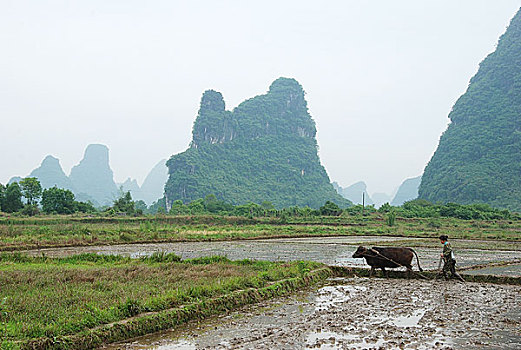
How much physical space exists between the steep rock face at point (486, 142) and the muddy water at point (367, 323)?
56124 millimetres

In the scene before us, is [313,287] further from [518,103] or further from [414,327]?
[518,103]

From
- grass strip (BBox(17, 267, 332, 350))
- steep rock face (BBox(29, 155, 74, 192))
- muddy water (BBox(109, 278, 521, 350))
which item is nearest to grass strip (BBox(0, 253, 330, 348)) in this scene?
grass strip (BBox(17, 267, 332, 350))

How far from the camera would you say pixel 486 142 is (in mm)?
70625

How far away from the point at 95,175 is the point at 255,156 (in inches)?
3990

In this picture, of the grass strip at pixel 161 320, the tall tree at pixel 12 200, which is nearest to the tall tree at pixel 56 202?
the tall tree at pixel 12 200

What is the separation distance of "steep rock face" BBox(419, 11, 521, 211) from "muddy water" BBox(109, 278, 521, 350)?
5612 cm

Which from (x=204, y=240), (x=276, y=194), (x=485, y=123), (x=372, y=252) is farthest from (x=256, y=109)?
(x=372, y=252)

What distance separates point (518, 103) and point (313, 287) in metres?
79.5

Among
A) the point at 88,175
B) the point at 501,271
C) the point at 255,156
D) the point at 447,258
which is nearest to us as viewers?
the point at 447,258

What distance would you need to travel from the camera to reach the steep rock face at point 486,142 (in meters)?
61.1

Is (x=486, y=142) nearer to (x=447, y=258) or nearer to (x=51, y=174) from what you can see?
(x=447, y=258)

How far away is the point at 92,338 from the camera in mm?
4465

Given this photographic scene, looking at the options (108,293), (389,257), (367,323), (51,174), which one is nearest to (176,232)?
(389,257)

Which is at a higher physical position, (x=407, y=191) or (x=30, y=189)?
(x=407, y=191)
